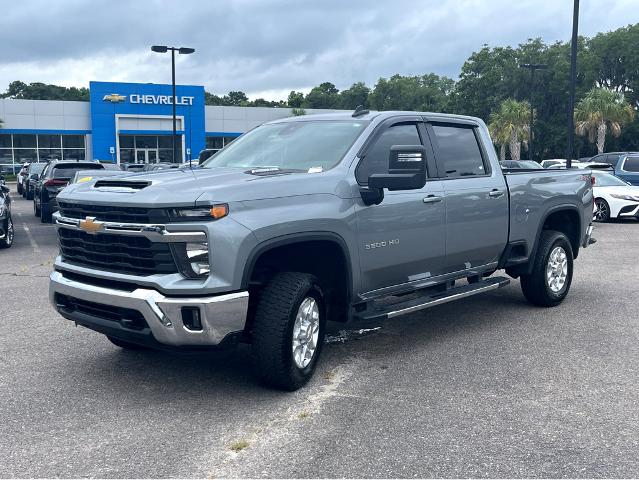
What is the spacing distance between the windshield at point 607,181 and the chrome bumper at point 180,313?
16.1 m

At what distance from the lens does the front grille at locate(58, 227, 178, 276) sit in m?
4.48

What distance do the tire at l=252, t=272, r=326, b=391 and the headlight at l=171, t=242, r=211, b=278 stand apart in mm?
527

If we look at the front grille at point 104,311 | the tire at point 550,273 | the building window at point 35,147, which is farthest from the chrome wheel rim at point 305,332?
the building window at point 35,147

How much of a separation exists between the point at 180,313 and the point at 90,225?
3.18ft

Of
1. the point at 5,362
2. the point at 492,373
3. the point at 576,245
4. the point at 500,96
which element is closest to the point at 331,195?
the point at 492,373

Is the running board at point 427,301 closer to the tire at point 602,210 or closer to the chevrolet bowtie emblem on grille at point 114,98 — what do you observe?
the tire at point 602,210

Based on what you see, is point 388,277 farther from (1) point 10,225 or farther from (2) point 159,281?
(1) point 10,225

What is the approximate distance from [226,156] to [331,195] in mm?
1535

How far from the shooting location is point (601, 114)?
52.7m

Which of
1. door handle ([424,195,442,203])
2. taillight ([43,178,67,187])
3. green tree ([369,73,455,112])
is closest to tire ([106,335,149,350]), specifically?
door handle ([424,195,442,203])

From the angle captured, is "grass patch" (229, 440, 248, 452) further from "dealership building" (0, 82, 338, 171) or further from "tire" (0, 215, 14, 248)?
"dealership building" (0, 82, 338, 171)

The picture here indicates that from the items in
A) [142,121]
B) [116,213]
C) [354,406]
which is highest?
[142,121]

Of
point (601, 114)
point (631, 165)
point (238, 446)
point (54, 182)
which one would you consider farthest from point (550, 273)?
point (601, 114)

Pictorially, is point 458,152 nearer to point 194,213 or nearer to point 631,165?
point 194,213
